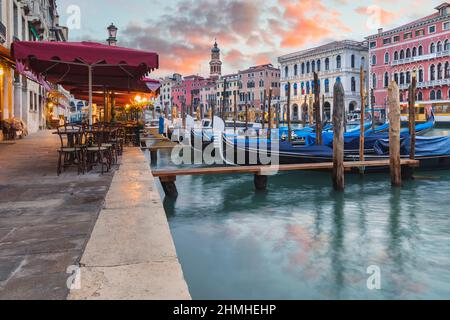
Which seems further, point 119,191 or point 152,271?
point 119,191

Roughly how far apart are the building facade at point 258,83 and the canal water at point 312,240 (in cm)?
5825

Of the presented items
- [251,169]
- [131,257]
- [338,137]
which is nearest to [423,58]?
[338,137]

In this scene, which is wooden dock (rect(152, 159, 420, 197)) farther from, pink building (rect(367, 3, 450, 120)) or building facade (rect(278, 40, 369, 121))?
building facade (rect(278, 40, 369, 121))

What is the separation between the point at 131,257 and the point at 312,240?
13.4 ft

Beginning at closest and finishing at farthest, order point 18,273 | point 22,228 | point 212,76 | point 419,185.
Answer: point 18,273 < point 22,228 < point 419,185 < point 212,76

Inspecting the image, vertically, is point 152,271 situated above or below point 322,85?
below

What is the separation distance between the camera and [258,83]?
69312 millimetres

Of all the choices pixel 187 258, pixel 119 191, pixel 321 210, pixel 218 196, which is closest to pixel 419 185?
pixel 321 210

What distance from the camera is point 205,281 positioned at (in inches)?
179

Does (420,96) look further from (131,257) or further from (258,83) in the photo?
(131,257)

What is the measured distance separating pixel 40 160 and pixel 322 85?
50033 mm
